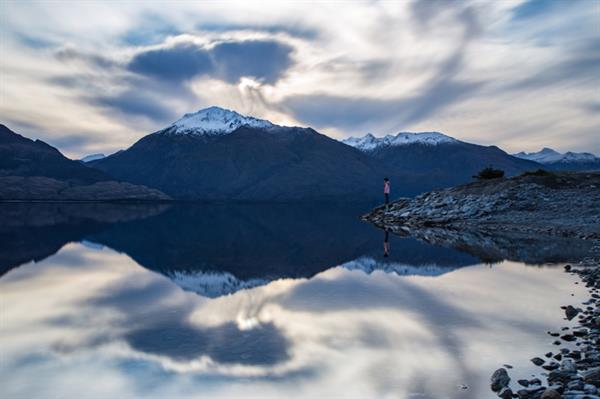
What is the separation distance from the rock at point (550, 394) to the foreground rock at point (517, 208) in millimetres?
35920

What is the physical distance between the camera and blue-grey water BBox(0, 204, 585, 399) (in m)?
10.2

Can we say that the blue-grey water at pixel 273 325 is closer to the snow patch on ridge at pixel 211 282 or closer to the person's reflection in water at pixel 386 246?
the snow patch on ridge at pixel 211 282

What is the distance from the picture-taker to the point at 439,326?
14.4m

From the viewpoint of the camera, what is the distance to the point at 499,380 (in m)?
9.93

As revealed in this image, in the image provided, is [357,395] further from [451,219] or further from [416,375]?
[451,219]

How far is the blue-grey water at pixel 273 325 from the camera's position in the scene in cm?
1018

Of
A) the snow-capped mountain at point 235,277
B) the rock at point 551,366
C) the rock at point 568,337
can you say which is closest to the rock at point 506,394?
the rock at point 551,366

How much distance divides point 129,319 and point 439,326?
10.1m

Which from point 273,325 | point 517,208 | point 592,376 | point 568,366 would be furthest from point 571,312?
point 517,208

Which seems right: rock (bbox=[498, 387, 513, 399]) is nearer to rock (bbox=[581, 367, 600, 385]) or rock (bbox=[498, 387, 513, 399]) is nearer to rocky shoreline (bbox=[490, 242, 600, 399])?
rocky shoreline (bbox=[490, 242, 600, 399])

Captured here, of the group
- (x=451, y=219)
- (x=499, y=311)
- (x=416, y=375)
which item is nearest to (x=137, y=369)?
(x=416, y=375)

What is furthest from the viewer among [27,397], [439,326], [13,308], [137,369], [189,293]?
[189,293]

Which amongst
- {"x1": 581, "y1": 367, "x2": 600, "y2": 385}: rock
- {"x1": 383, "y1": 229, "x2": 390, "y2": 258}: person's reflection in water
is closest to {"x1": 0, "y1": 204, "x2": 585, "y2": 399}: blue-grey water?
{"x1": 581, "y1": 367, "x2": 600, "y2": 385}: rock

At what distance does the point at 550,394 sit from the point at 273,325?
315 inches
